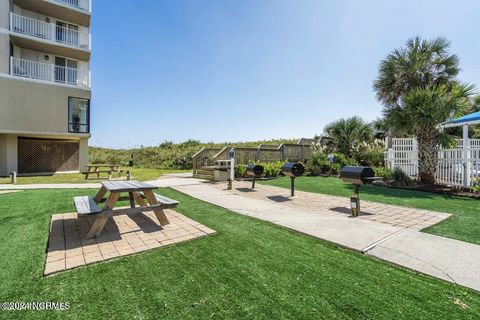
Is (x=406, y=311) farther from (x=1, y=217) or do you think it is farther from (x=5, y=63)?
(x=5, y=63)

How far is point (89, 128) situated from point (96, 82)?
3351 mm

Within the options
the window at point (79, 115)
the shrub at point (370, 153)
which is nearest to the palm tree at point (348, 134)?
the shrub at point (370, 153)

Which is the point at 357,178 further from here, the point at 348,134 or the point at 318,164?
the point at 348,134

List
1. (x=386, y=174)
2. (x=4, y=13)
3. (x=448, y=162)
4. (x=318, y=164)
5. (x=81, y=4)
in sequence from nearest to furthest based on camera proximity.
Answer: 1. (x=448, y=162)
2. (x=386, y=174)
3. (x=318, y=164)
4. (x=4, y=13)
5. (x=81, y=4)

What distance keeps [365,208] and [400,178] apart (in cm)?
526

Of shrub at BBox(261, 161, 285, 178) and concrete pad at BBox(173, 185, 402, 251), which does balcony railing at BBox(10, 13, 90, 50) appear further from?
concrete pad at BBox(173, 185, 402, 251)

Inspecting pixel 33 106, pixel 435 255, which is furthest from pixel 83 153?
pixel 435 255

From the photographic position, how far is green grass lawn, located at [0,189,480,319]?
6.87 feet

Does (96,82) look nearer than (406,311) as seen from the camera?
No

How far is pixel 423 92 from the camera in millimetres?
9352

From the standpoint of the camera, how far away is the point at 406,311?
2104 mm

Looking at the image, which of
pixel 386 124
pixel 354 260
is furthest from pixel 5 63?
pixel 386 124

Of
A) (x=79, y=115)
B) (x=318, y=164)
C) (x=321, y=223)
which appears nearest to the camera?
(x=321, y=223)

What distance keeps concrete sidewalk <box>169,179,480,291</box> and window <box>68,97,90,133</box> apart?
15040 mm
